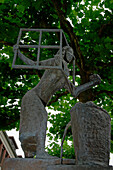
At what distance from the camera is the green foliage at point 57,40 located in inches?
249

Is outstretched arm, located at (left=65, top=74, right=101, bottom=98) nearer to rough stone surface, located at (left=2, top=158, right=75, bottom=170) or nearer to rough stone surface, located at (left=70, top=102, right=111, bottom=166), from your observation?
rough stone surface, located at (left=70, top=102, right=111, bottom=166)

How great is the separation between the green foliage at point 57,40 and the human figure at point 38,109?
2.89m

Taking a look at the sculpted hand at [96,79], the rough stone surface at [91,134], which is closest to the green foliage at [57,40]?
the sculpted hand at [96,79]

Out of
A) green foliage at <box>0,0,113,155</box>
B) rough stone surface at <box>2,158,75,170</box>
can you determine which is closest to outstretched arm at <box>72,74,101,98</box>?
rough stone surface at <box>2,158,75,170</box>

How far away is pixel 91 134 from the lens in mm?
2197

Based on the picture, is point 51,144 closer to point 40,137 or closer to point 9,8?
point 9,8

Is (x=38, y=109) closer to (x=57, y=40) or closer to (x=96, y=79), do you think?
(x=96, y=79)

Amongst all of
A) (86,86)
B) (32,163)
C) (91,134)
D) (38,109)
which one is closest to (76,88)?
(86,86)

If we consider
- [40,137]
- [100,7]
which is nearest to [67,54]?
[40,137]

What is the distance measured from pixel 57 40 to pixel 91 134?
5524 mm

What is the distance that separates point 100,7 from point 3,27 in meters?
3.35

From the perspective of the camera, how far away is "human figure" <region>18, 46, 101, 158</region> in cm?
273

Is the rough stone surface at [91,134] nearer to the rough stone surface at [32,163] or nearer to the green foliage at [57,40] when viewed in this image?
the rough stone surface at [32,163]

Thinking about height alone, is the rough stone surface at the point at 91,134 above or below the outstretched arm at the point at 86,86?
below
